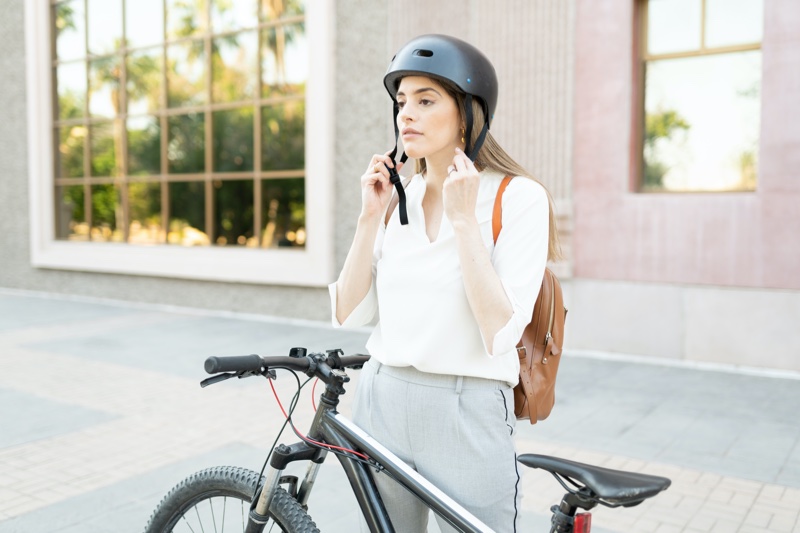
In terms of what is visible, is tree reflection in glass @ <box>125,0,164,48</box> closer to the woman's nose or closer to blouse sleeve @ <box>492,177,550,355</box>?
the woman's nose

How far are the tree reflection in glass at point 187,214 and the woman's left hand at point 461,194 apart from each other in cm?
1000

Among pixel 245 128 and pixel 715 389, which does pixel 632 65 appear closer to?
pixel 715 389

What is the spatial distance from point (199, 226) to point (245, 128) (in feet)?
5.33

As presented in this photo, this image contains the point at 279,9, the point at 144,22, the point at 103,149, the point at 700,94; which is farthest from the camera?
the point at 103,149

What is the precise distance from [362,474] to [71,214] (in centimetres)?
1266

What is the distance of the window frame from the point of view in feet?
32.1

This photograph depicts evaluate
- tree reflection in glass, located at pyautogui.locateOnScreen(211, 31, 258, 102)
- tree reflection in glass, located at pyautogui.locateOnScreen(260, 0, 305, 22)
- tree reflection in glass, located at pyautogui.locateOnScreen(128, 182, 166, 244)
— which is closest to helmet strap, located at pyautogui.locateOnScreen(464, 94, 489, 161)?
tree reflection in glass, located at pyautogui.locateOnScreen(260, 0, 305, 22)

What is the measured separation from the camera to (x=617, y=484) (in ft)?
5.41

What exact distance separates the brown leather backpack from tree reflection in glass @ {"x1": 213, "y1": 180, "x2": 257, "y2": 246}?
363 inches

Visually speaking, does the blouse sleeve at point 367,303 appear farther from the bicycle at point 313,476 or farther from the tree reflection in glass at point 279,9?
the tree reflection in glass at point 279,9

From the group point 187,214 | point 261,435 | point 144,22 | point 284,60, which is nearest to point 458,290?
point 261,435

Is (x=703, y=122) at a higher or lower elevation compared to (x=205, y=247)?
higher

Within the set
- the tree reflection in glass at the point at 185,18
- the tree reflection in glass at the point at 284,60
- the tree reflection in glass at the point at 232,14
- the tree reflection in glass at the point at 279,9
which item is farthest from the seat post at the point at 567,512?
the tree reflection in glass at the point at 185,18

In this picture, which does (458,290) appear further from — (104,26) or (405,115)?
(104,26)
